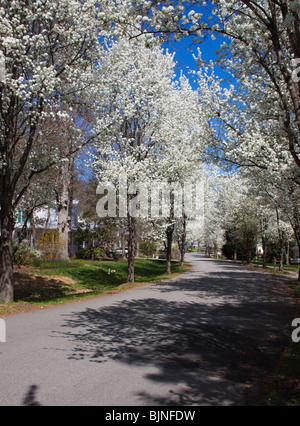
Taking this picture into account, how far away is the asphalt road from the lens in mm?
4656

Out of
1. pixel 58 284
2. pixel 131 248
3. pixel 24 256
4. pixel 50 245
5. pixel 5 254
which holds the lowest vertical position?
pixel 58 284

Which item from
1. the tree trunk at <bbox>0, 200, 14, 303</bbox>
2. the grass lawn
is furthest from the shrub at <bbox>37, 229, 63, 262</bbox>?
the tree trunk at <bbox>0, 200, 14, 303</bbox>

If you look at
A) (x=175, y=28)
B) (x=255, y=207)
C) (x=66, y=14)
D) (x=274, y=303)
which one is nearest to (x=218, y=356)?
(x=175, y=28)

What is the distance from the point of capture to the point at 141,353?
262 inches

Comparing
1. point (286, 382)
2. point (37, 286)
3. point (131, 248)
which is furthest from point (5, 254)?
point (286, 382)

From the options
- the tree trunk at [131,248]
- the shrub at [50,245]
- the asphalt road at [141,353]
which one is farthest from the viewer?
the shrub at [50,245]

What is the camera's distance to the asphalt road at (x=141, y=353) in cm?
466

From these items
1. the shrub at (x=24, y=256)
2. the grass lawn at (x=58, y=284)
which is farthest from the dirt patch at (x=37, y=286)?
the shrub at (x=24, y=256)

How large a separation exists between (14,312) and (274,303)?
8683mm

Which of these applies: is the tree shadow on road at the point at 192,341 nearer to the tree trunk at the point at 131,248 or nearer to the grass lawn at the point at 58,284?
the grass lawn at the point at 58,284

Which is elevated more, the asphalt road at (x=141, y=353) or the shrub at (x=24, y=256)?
the shrub at (x=24, y=256)

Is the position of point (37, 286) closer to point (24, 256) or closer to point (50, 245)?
point (24, 256)

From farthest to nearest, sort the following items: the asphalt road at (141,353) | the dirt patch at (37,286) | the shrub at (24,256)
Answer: the shrub at (24,256) → the dirt patch at (37,286) → the asphalt road at (141,353)

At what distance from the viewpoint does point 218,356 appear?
655 centimetres
